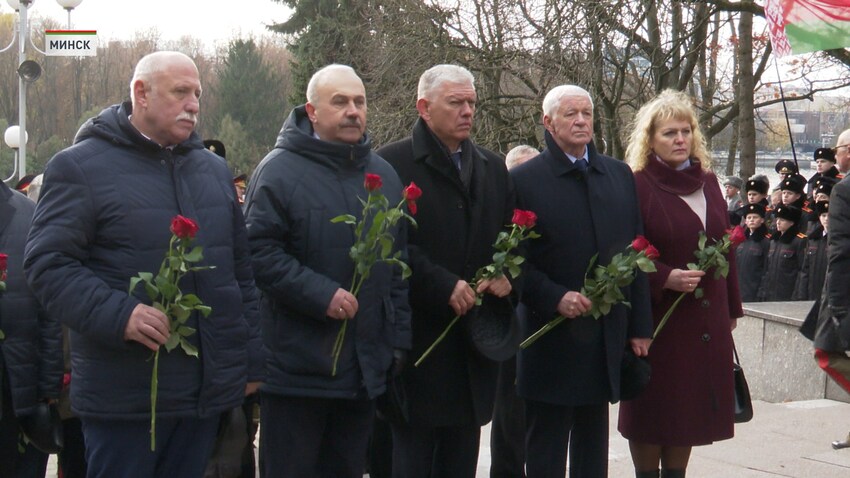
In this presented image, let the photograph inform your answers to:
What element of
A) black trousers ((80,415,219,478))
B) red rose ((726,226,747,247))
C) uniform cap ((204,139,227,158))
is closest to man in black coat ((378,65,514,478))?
red rose ((726,226,747,247))

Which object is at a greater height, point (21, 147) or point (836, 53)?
point (836, 53)

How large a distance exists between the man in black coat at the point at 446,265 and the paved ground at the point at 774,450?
63.6 inches

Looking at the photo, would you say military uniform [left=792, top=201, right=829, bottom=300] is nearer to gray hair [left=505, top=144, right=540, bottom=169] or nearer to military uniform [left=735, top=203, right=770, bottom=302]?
military uniform [left=735, top=203, right=770, bottom=302]

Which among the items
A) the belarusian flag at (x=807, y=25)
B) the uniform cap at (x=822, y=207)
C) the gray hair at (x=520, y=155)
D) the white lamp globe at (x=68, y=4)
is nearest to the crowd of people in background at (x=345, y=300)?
the gray hair at (x=520, y=155)

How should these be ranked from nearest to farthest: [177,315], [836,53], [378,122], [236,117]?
[177,315] → [836,53] → [378,122] → [236,117]

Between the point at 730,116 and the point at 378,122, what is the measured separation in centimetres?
715

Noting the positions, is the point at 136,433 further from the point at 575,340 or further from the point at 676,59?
the point at 676,59

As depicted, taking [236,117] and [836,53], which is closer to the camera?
[836,53]

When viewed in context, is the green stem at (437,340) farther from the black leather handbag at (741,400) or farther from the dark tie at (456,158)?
the black leather handbag at (741,400)

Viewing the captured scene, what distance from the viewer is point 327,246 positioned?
460 cm

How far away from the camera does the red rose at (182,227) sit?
3.77 metres

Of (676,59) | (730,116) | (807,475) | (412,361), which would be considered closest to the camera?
(412,361)

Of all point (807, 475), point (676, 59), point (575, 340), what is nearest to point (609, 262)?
point (575, 340)

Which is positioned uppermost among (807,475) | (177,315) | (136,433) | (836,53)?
(836,53)
